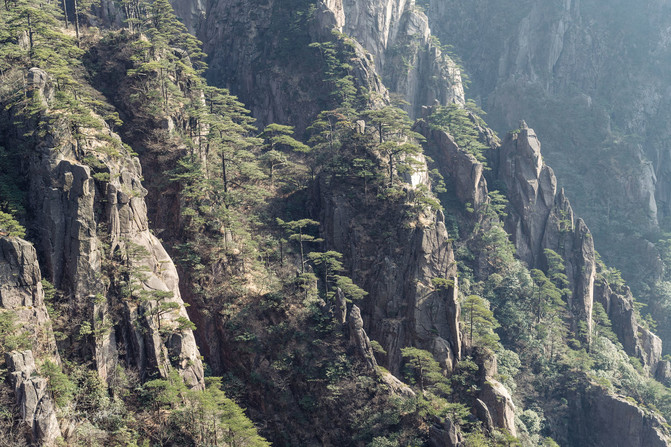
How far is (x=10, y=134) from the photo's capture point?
172 feet

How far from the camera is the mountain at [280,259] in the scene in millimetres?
47094

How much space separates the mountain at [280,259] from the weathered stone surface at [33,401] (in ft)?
0.45

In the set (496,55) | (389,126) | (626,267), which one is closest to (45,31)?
(389,126)

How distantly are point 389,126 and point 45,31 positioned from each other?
38.9 m

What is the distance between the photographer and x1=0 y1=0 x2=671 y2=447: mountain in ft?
155

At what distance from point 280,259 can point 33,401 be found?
1186 inches

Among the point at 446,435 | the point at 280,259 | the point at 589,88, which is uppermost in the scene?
the point at 589,88

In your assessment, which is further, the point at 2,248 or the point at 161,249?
the point at 161,249

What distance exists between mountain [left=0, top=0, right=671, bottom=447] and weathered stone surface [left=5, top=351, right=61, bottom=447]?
0.45 feet

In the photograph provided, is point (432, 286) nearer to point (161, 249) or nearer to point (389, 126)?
point (389, 126)

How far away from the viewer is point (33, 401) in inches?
1551

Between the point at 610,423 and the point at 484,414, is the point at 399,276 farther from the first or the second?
the point at 610,423

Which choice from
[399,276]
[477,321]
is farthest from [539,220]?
[399,276]

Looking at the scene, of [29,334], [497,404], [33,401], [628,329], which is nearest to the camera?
[33,401]
